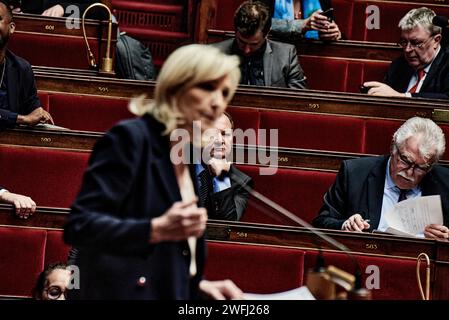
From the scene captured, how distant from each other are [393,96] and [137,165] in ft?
3.80

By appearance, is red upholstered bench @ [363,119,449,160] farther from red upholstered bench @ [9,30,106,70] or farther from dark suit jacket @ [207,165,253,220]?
red upholstered bench @ [9,30,106,70]

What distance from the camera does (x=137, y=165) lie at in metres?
0.67

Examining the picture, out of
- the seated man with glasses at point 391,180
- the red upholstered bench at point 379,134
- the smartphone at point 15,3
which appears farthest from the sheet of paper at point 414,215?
the smartphone at point 15,3

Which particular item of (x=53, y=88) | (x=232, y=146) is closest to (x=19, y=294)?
(x=232, y=146)

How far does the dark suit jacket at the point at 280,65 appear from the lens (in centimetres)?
185

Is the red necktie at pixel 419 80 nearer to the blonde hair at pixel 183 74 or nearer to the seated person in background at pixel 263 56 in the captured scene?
the seated person in background at pixel 263 56

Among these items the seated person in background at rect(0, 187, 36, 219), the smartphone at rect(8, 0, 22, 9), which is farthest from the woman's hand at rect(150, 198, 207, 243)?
the smartphone at rect(8, 0, 22, 9)

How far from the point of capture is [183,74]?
675mm

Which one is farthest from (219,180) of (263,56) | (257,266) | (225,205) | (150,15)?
(150,15)

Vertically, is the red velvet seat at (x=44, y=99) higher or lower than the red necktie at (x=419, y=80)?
lower

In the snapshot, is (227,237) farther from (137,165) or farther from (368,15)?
(368,15)

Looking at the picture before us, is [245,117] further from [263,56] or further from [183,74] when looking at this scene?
[183,74]

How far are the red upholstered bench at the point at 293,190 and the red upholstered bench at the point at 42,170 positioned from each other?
240 millimetres

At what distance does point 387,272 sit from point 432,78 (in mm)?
655
